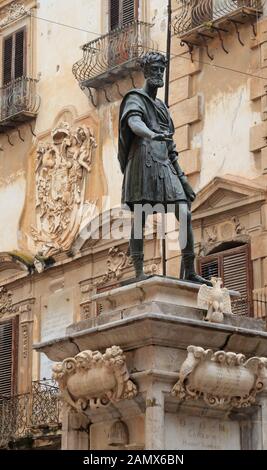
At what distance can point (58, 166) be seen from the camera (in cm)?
2873

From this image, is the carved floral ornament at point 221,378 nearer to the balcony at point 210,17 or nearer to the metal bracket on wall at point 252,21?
the metal bracket on wall at point 252,21

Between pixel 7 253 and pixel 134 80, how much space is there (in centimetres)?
473

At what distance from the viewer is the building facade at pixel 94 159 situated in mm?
24297

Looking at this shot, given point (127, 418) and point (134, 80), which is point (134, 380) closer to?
point (127, 418)

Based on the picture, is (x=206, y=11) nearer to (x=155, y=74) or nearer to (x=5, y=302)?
(x=5, y=302)

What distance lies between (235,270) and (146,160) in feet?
28.8

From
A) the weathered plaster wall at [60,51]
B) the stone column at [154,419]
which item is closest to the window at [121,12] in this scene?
the weathered plaster wall at [60,51]

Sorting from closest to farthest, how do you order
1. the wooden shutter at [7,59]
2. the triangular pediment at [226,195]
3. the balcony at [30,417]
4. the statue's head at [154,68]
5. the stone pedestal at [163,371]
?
the stone pedestal at [163,371], the statue's head at [154,68], the triangular pediment at [226,195], the balcony at [30,417], the wooden shutter at [7,59]

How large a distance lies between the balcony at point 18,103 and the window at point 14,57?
378 millimetres

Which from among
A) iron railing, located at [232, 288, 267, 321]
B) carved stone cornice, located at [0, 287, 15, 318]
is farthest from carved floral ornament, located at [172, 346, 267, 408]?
carved stone cornice, located at [0, 287, 15, 318]

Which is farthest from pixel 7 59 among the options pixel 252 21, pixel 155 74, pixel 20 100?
pixel 155 74

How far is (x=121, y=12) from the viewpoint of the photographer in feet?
91.1

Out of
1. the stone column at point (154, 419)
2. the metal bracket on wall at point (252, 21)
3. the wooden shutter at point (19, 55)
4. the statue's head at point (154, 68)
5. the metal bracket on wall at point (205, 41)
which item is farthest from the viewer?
the wooden shutter at point (19, 55)
